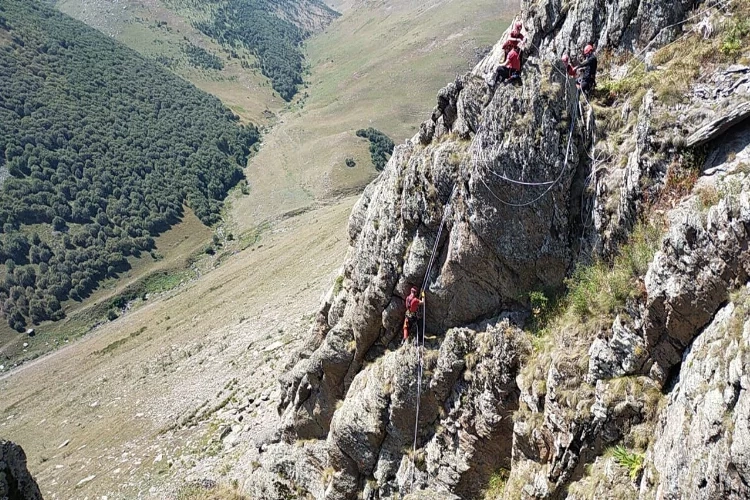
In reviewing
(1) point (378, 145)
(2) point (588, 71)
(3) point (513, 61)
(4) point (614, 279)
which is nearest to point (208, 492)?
(4) point (614, 279)

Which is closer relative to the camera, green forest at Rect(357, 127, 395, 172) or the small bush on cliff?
the small bush on cliff

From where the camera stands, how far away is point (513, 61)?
12.1 metres

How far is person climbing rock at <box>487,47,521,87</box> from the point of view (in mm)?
12070

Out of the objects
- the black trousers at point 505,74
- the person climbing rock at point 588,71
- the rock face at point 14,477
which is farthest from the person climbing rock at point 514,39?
the rock face at point 14,477

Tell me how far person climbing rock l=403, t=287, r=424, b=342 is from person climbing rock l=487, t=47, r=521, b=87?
Result: 6.42 metres

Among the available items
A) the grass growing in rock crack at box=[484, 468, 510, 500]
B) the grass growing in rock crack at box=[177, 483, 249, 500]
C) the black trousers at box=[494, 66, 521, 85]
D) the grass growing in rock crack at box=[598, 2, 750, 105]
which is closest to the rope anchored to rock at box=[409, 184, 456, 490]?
the grass growing in rock crack at box=[484, 468, 510, 500]

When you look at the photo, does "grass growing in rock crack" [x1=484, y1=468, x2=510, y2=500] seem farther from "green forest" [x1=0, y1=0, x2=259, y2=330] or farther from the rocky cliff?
"green forest" [x1=0, y1=0, x2=259, y2=330]

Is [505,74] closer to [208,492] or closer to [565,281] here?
[565,281]

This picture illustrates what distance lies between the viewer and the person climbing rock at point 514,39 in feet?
42.8

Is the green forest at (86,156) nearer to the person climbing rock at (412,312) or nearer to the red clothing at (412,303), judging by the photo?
the person climbing rock at (412,312)

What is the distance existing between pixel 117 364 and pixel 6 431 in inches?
409

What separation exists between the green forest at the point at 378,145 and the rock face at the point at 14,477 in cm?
10172

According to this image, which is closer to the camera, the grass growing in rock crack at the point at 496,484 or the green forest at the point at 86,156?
the grass growing in rock crack at the point at 496,484

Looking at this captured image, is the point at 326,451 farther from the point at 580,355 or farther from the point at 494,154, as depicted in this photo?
the point at 494,154
